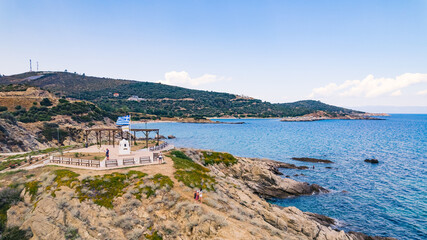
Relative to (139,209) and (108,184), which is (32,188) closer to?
(108,184)

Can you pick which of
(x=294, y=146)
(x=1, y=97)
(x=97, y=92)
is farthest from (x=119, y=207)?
(x=97, y=92)

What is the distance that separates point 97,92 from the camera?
199 m

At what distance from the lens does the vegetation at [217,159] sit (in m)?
38.1

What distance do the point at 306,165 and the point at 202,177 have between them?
119 feet

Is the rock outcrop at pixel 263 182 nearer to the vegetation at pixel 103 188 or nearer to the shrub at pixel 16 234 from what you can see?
the vegetation at pixel 103 188

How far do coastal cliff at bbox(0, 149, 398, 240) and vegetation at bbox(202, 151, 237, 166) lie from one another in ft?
46.4

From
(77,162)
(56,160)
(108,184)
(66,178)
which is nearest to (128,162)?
(108,184)

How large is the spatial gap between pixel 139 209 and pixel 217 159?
21281 mm

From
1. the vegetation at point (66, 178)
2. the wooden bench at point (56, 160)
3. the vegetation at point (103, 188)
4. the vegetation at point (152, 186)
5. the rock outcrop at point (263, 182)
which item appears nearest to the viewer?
the vegetation at point (103, 188)

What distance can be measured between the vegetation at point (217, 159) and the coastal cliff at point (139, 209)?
1415cm

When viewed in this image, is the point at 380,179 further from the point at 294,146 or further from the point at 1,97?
the point at 1,97

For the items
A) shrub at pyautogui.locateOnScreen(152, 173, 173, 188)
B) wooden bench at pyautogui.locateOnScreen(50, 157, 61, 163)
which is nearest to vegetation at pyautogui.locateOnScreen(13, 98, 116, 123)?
wooden bench at pyautogui.locateOnScreen(50, 157, 61, 163)

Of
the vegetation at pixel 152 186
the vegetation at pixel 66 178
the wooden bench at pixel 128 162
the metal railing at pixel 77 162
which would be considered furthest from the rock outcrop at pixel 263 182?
the vegetation at pixel 66 178

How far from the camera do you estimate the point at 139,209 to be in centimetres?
1856
